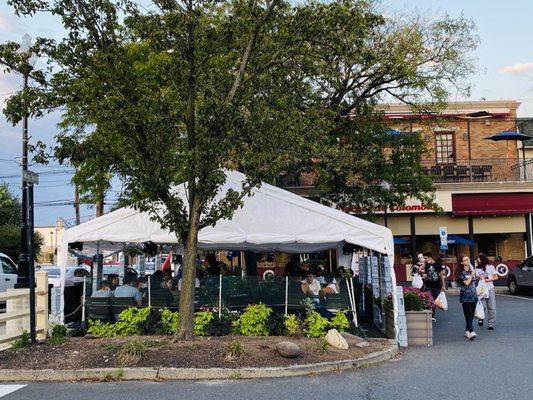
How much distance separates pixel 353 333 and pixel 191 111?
18.3ft

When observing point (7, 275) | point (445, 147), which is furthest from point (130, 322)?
point (445, 147)

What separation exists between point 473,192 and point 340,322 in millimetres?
21033

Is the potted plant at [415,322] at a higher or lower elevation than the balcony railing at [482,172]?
lower

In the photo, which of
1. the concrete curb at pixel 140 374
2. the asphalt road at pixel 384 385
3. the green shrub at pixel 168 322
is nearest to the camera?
the asphalt road at pixel 384 385

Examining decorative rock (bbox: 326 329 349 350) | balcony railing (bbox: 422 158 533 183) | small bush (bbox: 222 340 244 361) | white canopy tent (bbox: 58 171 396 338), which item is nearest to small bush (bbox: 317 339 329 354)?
decorative rock (bbox: 326 329 349 350)

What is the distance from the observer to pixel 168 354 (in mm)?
9742

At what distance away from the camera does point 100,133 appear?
1095cm

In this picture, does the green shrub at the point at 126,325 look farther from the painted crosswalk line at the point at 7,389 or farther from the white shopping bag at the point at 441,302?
the white shopping bag at the point at 441,302

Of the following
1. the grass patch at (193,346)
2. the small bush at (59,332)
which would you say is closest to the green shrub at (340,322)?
the grass patch at (193,346)

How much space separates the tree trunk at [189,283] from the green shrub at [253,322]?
4.31 ft

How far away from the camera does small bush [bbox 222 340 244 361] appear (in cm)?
954

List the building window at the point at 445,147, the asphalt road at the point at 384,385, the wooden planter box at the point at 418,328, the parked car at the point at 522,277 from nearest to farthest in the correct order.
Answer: the asphalt road at the point at 384,385
the wooden planter box at the point at 418,328
the parked car at the point at 522,277
the building window at the point at 445,147

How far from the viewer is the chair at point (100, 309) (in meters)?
12.5

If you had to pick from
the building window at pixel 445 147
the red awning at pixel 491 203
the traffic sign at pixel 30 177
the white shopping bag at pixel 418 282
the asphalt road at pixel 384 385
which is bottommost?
the asphalt road at pixel 384 385
